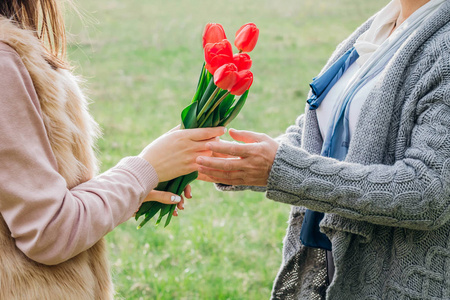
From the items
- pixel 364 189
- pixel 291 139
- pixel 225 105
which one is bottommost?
pixel 291 139

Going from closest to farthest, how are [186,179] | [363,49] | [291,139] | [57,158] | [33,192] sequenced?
1. [33,192]
2. [57,158]
3. [186,179]
4. [363,49]
5. [291,139]

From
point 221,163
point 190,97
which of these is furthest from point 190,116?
point 190,97

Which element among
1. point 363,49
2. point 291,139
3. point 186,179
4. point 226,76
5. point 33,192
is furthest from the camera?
point 291,139

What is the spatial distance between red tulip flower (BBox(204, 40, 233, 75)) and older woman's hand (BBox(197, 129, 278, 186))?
0.30 meters

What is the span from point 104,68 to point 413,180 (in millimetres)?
8757

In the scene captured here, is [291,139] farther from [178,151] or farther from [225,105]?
[178,151]

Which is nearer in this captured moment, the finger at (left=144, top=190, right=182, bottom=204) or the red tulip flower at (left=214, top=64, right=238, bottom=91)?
the red tulip flower at (left=214, top=64, right=238, bottom=91)

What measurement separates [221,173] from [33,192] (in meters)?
0.76

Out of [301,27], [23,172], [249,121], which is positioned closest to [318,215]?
[23,172]

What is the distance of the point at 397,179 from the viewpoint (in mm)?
1728

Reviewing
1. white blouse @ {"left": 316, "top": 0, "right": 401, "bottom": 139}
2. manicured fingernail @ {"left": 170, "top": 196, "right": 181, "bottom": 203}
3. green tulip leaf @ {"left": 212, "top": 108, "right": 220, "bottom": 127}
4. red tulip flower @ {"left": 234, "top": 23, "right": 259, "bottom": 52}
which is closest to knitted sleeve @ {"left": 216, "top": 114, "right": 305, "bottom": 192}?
white blouse @ {"left": 316, "top": 0, "right": 401, "bottom": 139}

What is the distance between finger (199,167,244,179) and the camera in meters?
1.95

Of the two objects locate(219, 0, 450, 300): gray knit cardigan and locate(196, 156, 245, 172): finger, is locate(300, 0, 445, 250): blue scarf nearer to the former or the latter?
locate(219, 0, 450, 300): gray knit cardigan

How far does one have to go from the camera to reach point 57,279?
5.27ft
